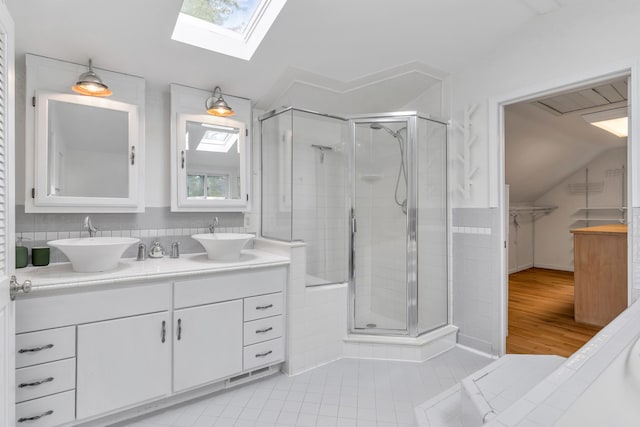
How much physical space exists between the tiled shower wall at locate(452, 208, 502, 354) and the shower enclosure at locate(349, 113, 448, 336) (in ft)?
0.36

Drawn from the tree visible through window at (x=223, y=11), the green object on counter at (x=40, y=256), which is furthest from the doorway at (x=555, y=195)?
the green object on counter at (x=40, y=256)

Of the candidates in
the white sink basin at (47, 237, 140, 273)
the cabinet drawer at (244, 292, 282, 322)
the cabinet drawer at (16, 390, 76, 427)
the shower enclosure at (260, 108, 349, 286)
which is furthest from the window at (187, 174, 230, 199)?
the cabinet drawer at (16, 390, 76, 427)

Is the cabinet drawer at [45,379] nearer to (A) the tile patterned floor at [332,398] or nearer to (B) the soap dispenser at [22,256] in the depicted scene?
(A) the tile patterned floor at [332,398]

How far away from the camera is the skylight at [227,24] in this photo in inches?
82.3

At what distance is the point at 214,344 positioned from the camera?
2.01m

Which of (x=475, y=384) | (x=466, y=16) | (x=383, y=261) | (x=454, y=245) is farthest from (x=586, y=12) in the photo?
(x=475, y=384)

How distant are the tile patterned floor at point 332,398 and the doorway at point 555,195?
0.99 m

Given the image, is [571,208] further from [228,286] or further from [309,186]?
[228,286]

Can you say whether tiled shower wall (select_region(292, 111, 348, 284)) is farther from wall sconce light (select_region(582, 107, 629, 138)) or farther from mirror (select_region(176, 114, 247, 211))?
wall sconce light (select_region(582, 107, 629, 138))

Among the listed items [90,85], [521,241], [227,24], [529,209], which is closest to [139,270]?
[90,85]

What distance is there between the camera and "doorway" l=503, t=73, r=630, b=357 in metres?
3.02

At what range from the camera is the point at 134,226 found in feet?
7.70

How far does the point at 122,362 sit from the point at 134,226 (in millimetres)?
975

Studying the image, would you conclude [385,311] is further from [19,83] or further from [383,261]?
[19,83]
